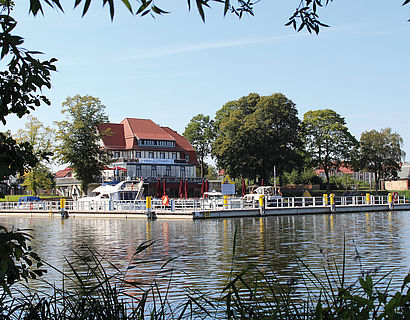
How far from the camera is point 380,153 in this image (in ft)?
268

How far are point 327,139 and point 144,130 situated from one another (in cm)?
2795

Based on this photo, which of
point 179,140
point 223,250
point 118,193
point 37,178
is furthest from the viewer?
point 179,140

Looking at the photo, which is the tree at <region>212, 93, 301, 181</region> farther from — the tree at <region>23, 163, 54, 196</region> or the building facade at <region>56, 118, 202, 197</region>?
the tree at <region>23, 163, 54, 196</region>

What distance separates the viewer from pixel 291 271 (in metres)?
13.9

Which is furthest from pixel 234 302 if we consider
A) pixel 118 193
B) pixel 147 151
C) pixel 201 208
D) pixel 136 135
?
pixel 136 135

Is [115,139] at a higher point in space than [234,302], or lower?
higher

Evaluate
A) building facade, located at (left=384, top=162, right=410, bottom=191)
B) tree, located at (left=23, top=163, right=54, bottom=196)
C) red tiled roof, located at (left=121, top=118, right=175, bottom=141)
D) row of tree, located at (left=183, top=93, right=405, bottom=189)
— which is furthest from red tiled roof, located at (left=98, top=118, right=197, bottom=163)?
building facade, located at (left=384, top=162, right=410, bottom=191)

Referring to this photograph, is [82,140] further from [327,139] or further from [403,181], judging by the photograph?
[403,181]

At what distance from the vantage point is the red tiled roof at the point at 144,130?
263ft

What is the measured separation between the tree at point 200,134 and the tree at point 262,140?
1866 cm

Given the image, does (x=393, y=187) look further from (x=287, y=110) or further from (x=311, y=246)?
(x=311, y=246)

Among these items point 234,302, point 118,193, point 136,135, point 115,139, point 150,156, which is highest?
point 136,135

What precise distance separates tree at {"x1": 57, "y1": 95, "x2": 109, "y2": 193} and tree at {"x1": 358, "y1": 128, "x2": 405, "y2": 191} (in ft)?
135

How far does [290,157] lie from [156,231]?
1652 inches
